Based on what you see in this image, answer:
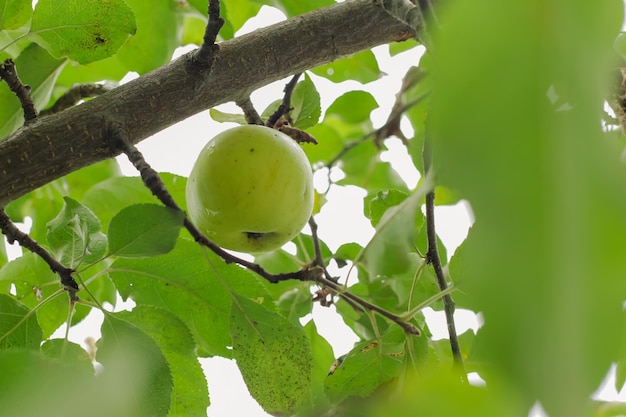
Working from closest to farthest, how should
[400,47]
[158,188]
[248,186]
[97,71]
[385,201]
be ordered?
[158,188]
[248,186]
[385,201]
[97,71]
[400,47]

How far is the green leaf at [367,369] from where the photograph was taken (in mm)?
831

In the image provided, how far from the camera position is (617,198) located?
192 mm

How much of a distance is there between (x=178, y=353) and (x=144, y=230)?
207 millimetres

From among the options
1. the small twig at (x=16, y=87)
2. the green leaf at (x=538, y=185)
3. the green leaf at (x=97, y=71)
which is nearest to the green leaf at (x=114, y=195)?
the green leaf at (x=97, y=71)

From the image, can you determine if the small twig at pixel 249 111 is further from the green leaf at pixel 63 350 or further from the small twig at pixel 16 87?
the green leaf at pixel 63 350

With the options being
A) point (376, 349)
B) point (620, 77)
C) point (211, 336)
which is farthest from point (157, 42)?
point (620, 77)

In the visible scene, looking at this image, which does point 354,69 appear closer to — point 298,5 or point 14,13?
point 298,5

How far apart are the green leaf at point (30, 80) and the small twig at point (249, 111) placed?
29cm

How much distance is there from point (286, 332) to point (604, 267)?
0.66 m

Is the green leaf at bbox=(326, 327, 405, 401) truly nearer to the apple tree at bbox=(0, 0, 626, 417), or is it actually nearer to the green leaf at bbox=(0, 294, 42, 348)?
the apple tree at bbox=(0, 0, 626, 417)

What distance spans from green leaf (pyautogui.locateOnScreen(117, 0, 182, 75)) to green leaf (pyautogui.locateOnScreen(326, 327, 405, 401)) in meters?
0.60

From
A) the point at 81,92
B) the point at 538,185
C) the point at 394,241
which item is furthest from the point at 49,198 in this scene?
the point at 538,185

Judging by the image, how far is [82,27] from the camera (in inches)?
32.9

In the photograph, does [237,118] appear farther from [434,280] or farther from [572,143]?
[572,143]
